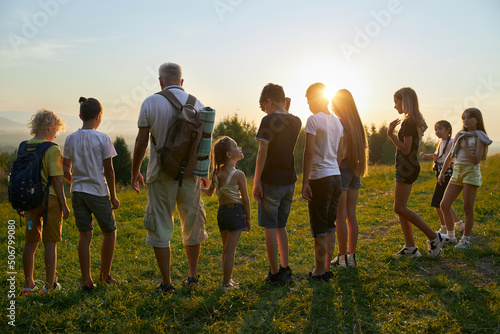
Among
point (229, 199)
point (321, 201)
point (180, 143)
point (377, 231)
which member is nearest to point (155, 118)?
point (180, 143)

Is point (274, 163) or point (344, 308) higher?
point (274, 163)

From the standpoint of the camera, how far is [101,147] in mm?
3934

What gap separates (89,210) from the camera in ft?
13.1

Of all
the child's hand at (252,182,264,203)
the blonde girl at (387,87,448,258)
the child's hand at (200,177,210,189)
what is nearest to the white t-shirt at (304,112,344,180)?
the child's hand at (252,182,264,203)

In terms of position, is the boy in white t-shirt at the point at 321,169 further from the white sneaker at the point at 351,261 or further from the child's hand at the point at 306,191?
the white sneaker at the point at 351,261

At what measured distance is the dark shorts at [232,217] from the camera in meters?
3.84

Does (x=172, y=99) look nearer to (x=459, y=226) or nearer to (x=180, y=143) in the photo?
(x=180, y=143)

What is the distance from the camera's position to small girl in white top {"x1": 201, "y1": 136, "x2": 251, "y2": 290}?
3.85 m

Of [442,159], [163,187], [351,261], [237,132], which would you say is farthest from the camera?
[237,132]

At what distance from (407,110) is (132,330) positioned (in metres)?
3.98

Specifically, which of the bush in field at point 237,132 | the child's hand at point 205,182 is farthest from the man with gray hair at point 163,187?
the bush in field at point 237,132

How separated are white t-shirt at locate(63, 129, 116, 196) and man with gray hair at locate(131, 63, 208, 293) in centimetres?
45

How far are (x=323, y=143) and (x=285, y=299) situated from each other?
1656mm

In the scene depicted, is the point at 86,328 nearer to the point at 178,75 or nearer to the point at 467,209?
the point at 178,75
